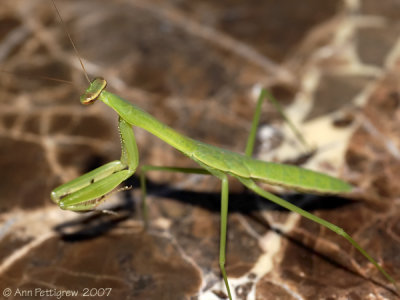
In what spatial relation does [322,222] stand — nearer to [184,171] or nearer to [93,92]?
[184,171]

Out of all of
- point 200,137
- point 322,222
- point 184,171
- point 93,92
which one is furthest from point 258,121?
point 93,92

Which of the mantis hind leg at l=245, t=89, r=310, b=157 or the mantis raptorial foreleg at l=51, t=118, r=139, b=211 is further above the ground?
the mantis hind leg at l=245, t=89, r=310, b=157

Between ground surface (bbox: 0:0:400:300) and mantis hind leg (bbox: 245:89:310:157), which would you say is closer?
ground surface (bbox: 0:0:400:300)

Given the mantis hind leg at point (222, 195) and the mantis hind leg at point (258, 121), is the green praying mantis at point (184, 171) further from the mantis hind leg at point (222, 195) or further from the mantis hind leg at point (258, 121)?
the mantis hind leg at point (258, 121)

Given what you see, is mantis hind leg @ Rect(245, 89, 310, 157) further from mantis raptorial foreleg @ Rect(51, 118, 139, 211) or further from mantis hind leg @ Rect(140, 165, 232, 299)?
mantis raptorial foreleg @ Rect(51, 118, 139, 211)

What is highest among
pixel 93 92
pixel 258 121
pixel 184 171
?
pixel 93 92

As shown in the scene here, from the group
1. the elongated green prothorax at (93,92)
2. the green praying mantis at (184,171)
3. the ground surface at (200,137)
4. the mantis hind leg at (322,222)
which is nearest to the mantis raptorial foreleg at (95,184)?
the green praying mantis at (184,171)

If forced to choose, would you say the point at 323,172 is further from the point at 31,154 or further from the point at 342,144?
the point at 31,154

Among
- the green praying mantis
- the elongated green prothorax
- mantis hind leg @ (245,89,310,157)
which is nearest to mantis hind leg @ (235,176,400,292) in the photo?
the green praying mantis
